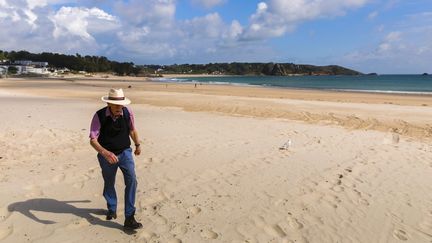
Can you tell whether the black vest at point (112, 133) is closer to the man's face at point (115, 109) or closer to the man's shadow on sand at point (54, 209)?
the man's face at point (115, 109)

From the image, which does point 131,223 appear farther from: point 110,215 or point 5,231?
point 5,231

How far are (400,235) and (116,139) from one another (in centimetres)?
340

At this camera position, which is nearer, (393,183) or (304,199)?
(304,199)

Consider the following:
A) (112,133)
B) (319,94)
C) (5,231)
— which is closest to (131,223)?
(112,133)

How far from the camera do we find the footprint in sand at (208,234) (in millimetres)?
4687

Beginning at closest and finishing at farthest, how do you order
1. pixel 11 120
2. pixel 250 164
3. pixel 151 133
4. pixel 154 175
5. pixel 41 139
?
pixel 154 175 < pixel 250 164 < pixel 41 139 < pixel 151 133 < pixel 11 120

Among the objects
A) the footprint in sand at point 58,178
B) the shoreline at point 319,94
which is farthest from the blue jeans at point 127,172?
the shoreline at point 319,94

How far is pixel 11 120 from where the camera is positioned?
12.5 metres

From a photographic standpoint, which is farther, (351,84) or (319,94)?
(351,84)

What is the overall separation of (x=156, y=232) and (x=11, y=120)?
9492 mm

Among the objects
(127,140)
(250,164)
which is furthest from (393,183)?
(127,140)

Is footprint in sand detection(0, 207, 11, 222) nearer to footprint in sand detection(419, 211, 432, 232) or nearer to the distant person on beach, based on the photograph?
the distant person on beach

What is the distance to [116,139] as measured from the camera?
15.5 ft

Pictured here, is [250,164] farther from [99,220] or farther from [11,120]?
[11,120]
